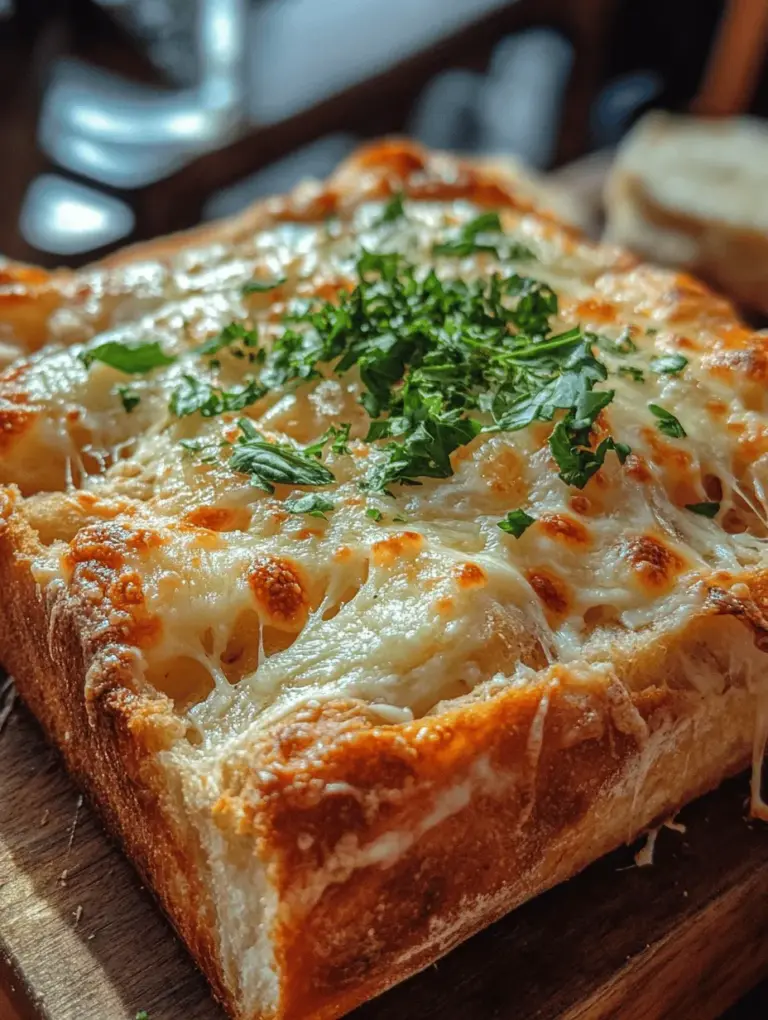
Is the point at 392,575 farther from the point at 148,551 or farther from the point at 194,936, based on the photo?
the point at 194,936

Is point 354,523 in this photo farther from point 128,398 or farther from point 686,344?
point 686,344

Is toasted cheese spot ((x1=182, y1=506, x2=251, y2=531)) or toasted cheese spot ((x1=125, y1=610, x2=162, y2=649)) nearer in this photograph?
toasted cheese spot ((x1=125, y1=610, x2=162, y2=649))

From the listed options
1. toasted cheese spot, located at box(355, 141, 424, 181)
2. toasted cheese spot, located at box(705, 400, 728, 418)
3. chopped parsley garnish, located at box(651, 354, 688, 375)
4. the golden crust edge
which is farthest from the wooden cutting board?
toasted cheese spot, located at box(355, 141, 424, 181)

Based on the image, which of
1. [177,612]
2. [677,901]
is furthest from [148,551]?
[677,901]

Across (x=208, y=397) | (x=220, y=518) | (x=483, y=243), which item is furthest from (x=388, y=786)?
(x=483, y=243)

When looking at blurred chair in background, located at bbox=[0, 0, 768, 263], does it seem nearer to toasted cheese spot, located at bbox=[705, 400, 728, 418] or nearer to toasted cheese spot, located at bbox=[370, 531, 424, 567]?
toasted cheese spot, located at bbox=[705, 400, 728, 418]

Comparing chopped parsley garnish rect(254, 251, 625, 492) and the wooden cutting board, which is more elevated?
chopped parsley garnish rect(254, 251, 625, 492)

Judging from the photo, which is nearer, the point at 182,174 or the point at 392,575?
the point at 392,575
